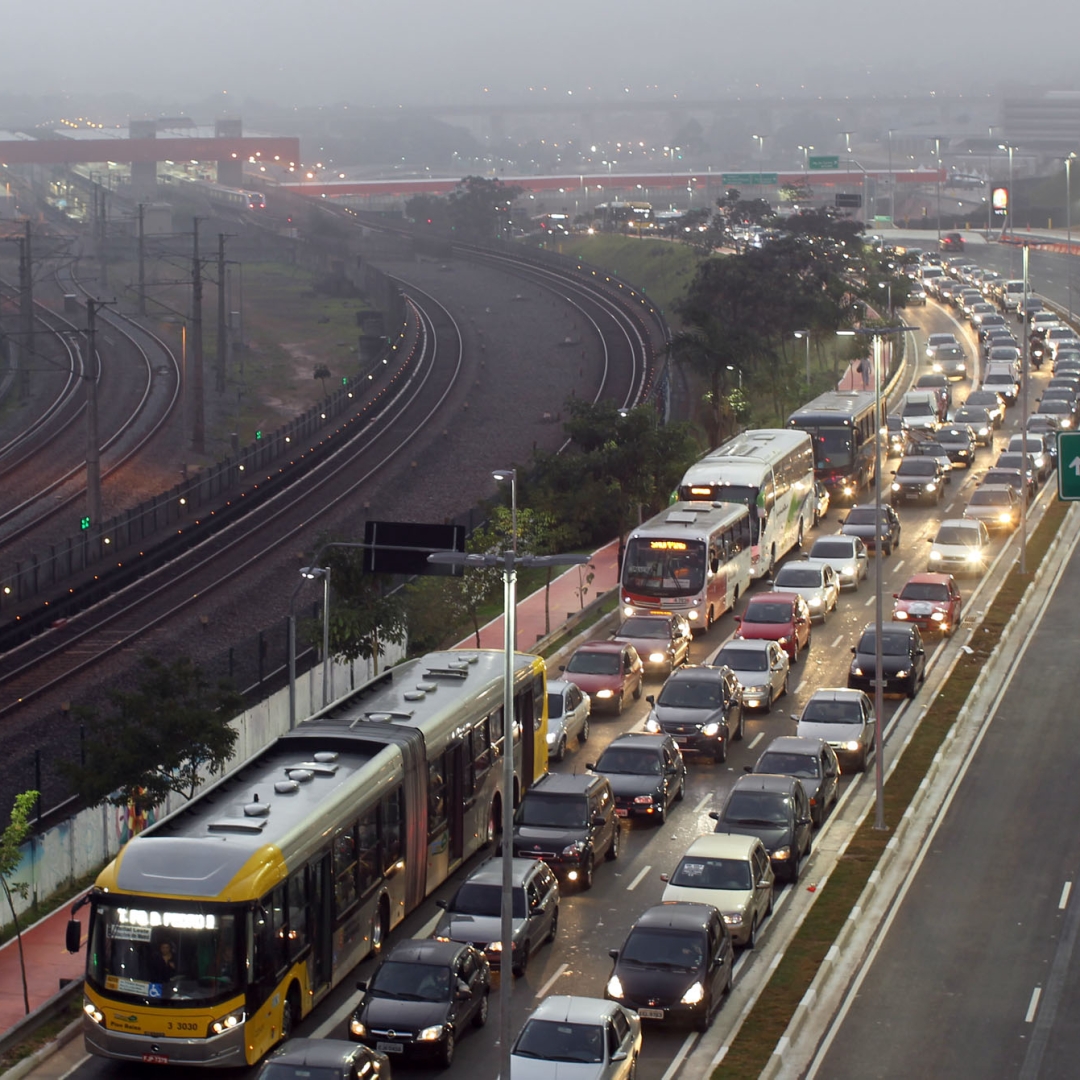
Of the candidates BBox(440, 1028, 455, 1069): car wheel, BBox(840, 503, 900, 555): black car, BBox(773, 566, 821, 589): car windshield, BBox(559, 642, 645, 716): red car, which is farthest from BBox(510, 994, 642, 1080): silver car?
BBox(840, 503, 900, 555): black car

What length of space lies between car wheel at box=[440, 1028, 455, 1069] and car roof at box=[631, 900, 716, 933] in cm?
329

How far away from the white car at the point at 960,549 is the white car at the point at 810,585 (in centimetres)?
594

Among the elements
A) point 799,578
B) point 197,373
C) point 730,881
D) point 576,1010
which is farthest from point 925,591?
point 197,373

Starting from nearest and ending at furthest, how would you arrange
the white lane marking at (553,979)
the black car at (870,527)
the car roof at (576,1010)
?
the car roof at (576,1010) < the white lane marking at (553,979) < the black car at (870,527)

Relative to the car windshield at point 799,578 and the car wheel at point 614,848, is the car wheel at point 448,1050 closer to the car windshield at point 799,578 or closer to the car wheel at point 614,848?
the car wheel at point 614,848

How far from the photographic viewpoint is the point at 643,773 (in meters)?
34.1

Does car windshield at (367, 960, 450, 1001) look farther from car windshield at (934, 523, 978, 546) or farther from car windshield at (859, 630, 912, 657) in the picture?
car windshield at (934, 523, 978, 546)

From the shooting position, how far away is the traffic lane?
79.8 ft

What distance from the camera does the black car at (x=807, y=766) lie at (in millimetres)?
33656

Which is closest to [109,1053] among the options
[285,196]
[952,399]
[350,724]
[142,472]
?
[350,724]

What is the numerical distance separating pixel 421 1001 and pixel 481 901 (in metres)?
3.34

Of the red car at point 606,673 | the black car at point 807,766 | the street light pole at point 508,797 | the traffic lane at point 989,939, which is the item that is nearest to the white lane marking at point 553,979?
the street light pole at point 508,797

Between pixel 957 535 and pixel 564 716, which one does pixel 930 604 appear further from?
pixel 564 716

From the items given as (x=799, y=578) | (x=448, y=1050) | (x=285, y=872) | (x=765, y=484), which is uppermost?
(x=765, y=484)
